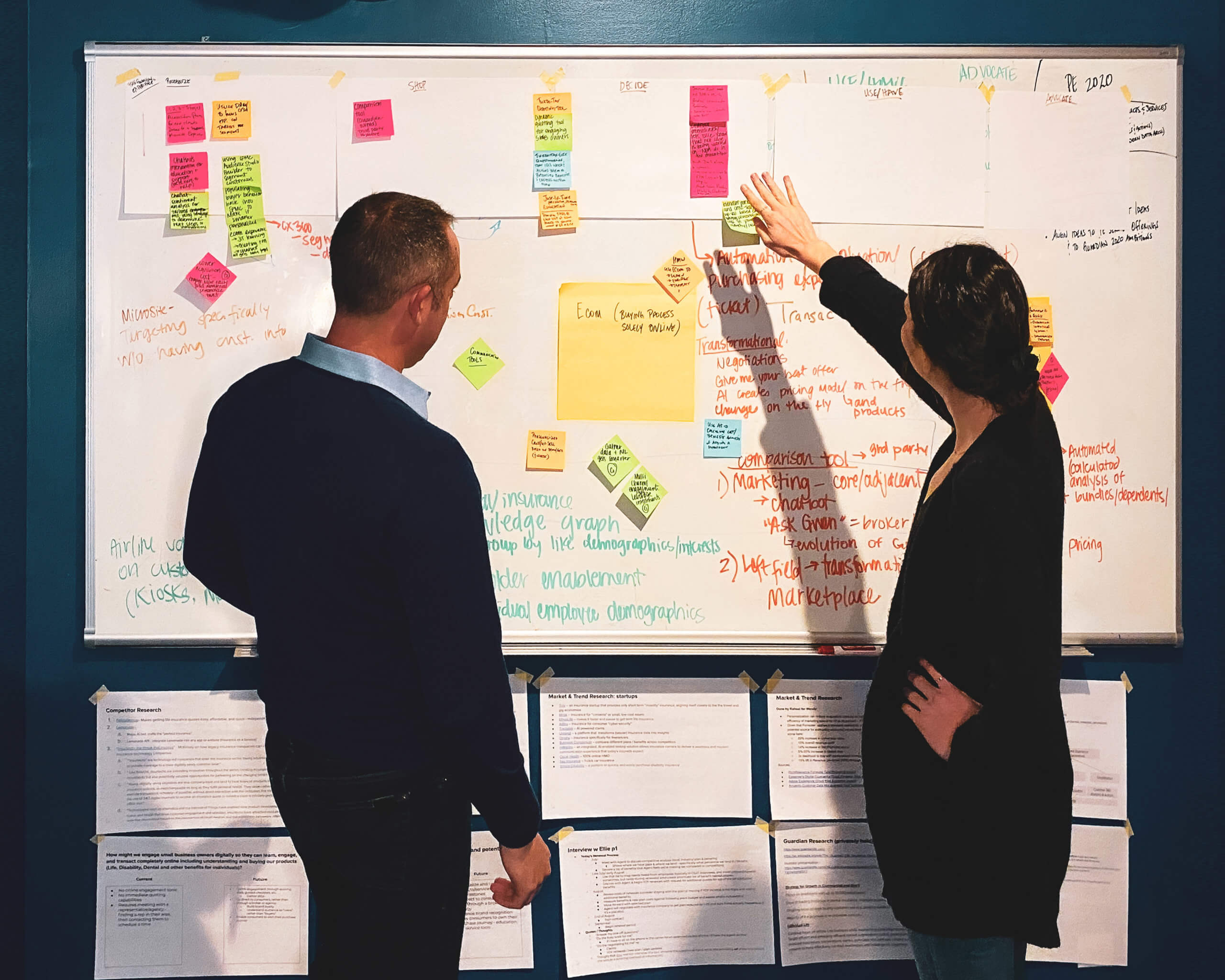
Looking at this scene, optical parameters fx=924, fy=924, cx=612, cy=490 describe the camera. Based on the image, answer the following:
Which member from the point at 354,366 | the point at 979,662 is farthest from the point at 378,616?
the point at 979,662

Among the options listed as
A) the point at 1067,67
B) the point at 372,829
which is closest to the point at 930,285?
the point at 1067,67

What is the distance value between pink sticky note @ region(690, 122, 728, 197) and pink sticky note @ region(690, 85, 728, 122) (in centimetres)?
1

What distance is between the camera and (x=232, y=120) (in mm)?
1891

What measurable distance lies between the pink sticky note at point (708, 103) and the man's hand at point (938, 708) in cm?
118

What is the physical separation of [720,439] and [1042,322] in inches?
28.4

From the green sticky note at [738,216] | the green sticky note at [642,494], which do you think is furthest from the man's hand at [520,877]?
the green sticky note at [738,216]

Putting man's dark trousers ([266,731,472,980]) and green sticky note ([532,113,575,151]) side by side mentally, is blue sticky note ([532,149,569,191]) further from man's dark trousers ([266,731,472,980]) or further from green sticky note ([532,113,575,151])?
man's dark trousers ([266,731,472,980])

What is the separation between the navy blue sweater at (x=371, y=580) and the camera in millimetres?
1214

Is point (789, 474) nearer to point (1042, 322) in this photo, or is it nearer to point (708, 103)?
point (1042, 322)

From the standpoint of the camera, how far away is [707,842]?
1992mm

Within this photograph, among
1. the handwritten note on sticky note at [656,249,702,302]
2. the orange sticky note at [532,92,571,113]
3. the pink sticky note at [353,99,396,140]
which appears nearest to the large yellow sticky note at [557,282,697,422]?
the handwritten note on sticky note at [656,249,702,302]

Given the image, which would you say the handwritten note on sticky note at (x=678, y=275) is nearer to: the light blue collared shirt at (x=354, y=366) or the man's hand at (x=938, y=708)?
the light blue collared shirt at (x=354, y=366)

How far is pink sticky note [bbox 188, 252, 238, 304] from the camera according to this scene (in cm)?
190

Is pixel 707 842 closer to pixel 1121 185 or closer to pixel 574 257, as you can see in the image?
pixel 574 257
